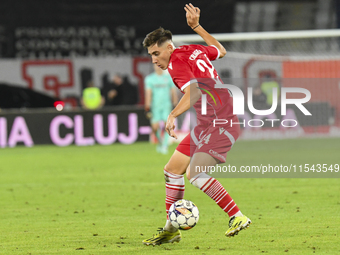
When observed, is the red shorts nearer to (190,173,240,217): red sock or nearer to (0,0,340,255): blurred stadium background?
(190,173,240,217): red sock

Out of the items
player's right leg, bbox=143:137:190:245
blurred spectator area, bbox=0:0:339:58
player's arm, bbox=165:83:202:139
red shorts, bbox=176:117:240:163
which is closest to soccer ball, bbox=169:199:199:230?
player's right leg, bbox=143:137:190:245

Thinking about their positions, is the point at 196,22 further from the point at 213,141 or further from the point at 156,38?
the point at 213,141

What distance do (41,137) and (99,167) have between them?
17.0 feet

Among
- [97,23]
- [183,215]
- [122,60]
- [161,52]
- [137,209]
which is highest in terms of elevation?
[97,23]

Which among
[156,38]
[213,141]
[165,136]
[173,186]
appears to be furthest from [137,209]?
[165,136]

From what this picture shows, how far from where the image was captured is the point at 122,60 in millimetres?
22484

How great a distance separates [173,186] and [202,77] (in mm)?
906

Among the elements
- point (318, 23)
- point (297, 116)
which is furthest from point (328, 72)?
point (318, 23)

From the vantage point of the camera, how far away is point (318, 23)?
24.9 meters

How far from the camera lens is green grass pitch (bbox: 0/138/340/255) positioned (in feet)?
15.6

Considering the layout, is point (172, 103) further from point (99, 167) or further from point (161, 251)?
point (161, 251)

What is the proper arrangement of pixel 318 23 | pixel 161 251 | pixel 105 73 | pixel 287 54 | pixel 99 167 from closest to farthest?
pixel 161 251
pixel 99 167
pixel 287 54
pixel 105 73
pixel 318 23

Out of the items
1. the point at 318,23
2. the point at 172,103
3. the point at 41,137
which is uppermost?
the point at 318,23

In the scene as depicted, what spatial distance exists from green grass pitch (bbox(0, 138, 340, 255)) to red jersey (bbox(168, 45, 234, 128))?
102 cm
